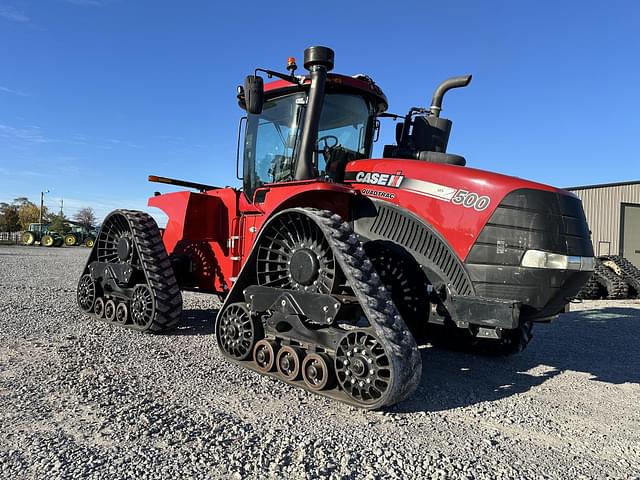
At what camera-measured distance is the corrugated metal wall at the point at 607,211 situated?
74.1ft

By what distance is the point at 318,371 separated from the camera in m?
4.21

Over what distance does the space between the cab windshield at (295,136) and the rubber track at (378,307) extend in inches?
49.1

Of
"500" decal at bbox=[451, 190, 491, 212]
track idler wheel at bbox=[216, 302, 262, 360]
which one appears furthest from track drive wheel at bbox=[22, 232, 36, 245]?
"500" decal at bbox=[451, 190, 491, 212]

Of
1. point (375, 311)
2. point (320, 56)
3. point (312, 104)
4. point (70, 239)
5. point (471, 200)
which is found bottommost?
point (70, 239)

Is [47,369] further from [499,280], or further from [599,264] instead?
[599,264]

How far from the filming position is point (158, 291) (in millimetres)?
6328

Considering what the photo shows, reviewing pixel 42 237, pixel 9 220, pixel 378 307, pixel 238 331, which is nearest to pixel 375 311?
pixel 378 307

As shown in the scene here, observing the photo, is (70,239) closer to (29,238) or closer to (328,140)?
(29,238)

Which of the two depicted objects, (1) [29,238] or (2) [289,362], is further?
(1) [29,238]

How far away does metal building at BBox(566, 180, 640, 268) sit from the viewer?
22.6m

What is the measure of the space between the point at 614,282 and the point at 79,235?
142 ft

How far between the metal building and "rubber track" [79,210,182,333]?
21716mm

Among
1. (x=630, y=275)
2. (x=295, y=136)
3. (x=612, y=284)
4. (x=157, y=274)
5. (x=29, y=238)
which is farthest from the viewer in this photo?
(x=29, y=238)

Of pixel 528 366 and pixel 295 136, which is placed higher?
pixel 295 136
